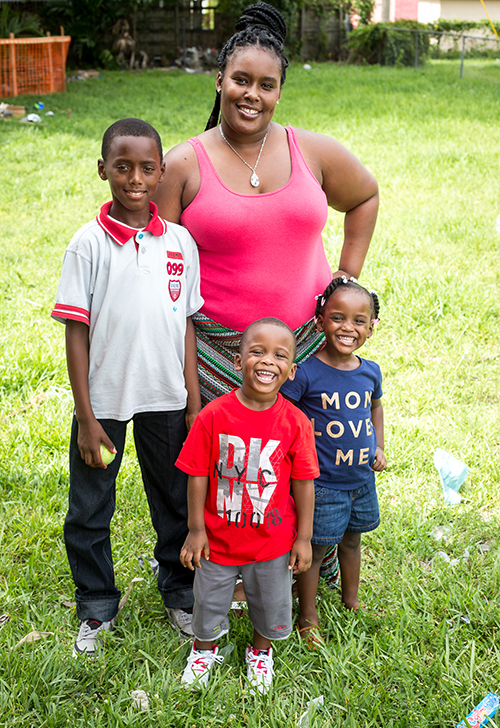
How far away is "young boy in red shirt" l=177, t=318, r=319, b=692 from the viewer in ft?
6.93

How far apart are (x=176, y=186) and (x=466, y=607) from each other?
1873 mm

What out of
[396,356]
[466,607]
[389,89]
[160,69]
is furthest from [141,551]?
[160,69]

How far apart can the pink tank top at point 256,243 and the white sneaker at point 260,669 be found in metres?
1.12

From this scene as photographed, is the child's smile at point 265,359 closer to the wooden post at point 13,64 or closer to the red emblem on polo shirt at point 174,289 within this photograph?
the red emblem on polo shirt at point 174,289

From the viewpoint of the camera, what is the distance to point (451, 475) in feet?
11.1

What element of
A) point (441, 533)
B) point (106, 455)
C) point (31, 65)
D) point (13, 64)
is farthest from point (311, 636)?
point (31, 65)

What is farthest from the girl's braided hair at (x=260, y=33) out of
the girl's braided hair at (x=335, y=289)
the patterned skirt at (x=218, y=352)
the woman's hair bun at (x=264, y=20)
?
the patterned skirt at (x=218, y=352)

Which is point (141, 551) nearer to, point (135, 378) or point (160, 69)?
point (135, 378)

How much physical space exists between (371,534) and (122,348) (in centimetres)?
154

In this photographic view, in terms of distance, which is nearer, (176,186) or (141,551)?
(176,186)

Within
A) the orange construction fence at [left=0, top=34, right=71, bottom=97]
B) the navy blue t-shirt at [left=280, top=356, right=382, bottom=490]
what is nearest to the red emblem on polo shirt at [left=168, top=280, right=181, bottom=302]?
the navy blue t-shirt at [left=280, top=356, right=382, bottom=490]

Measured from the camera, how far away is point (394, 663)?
232 centimetres

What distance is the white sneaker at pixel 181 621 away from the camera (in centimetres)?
252

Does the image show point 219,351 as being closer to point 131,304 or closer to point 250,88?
point 131,304
